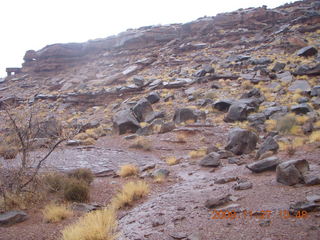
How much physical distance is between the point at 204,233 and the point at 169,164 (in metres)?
6.16

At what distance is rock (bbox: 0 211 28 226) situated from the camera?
18.6 feet

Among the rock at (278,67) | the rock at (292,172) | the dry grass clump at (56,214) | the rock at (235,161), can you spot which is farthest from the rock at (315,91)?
the dry grass clump at (56,214)

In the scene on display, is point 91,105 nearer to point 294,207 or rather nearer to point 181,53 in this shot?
point 181,53

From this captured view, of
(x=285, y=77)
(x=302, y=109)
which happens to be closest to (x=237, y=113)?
(x=302, y=109)

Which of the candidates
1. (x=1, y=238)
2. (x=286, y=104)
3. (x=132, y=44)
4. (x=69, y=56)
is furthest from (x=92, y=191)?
(x=69, y=56)

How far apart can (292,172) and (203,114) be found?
1122 cm

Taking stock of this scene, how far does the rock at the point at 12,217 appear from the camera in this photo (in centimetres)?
566

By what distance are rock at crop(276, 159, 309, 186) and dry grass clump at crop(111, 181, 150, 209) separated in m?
3.26

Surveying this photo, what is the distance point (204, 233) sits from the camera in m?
4.02

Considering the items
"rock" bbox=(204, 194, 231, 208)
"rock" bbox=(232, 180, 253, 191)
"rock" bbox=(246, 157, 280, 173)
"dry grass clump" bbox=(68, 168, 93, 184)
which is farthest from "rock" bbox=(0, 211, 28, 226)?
"rock" bbox=(246, 157, 280, 173)

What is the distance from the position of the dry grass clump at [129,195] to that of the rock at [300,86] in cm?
1443

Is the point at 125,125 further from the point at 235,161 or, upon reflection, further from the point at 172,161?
the point at 235,161

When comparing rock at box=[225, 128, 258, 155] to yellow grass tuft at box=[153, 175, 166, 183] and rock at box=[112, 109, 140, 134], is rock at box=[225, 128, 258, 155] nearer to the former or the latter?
yellow grass tuft at box=[153, 175, 166, 183]

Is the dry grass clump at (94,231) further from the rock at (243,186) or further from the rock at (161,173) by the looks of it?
the rock at (161,173)
